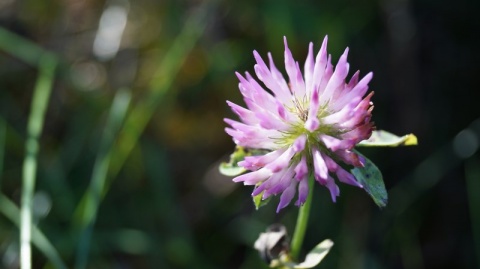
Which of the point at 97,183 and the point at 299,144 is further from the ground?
the point at 97,183

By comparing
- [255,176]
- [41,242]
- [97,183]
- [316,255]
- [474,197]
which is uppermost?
[97,183]

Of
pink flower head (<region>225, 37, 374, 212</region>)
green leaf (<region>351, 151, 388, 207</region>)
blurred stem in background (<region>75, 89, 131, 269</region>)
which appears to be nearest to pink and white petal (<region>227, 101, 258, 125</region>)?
pink flower head (<region>225, 37, 374, 212</region>)

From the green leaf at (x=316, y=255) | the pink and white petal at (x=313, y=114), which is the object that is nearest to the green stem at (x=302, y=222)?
the green leaf at (x=316, y=255)

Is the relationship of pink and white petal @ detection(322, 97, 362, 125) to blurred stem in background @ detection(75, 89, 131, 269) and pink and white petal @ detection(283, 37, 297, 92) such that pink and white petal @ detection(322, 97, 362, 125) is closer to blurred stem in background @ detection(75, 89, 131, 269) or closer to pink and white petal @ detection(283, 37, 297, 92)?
pink and white petal @ detection(283, 37, 297, 92)

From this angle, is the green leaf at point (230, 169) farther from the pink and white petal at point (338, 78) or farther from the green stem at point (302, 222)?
the pink and white petal at point (338, 78)

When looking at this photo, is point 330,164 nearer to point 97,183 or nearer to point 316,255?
point 316,255

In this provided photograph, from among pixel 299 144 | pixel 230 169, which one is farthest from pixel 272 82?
pixel 230 169

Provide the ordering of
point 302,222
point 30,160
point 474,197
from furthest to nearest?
1. point 474,197
2. point 30,160
3. point 302,222
